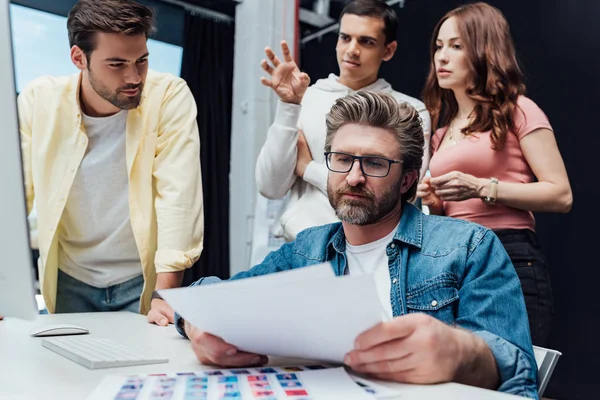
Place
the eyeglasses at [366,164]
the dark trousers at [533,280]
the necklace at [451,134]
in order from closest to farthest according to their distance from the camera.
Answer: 1. the eyeglasses at [366,164]
2. the dark trousers at [533,280]
3. the necklace at [451,134]

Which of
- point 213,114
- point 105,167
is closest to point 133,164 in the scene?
point 105,167

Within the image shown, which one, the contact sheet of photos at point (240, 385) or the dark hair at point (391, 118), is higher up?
the dark hair at point (391, 118)

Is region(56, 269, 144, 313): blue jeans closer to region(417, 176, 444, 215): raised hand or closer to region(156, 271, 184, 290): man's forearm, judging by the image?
region(156, 271, 184, 290): man's forearm

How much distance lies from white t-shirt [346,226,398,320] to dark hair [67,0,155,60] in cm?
97

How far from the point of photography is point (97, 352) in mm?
911

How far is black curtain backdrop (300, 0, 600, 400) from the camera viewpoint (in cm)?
258

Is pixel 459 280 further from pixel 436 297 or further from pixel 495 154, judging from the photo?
pixel 495 154

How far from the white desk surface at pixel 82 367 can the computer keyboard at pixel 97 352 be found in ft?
0.04

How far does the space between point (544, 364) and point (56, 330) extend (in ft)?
2.91

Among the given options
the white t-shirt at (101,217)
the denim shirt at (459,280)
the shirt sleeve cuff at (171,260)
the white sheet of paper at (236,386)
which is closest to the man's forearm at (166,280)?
the shirt sleeve cuff at (171,260)

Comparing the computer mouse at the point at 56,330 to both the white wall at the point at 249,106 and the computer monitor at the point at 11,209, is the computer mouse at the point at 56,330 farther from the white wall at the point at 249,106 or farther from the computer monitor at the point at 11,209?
the white wall at the point at 249,106

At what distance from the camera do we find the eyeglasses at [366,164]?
121 centimetres

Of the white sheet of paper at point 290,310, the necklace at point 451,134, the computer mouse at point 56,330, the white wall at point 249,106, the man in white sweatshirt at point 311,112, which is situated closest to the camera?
the white sheet of paper at point 290,310

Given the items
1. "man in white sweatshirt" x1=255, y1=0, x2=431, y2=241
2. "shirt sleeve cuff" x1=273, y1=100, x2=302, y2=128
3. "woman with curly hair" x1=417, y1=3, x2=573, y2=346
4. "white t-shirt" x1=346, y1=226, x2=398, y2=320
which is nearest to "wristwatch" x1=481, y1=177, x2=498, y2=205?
"woman with curly hair" x1=417, y1=3, x2=573, y2=346
